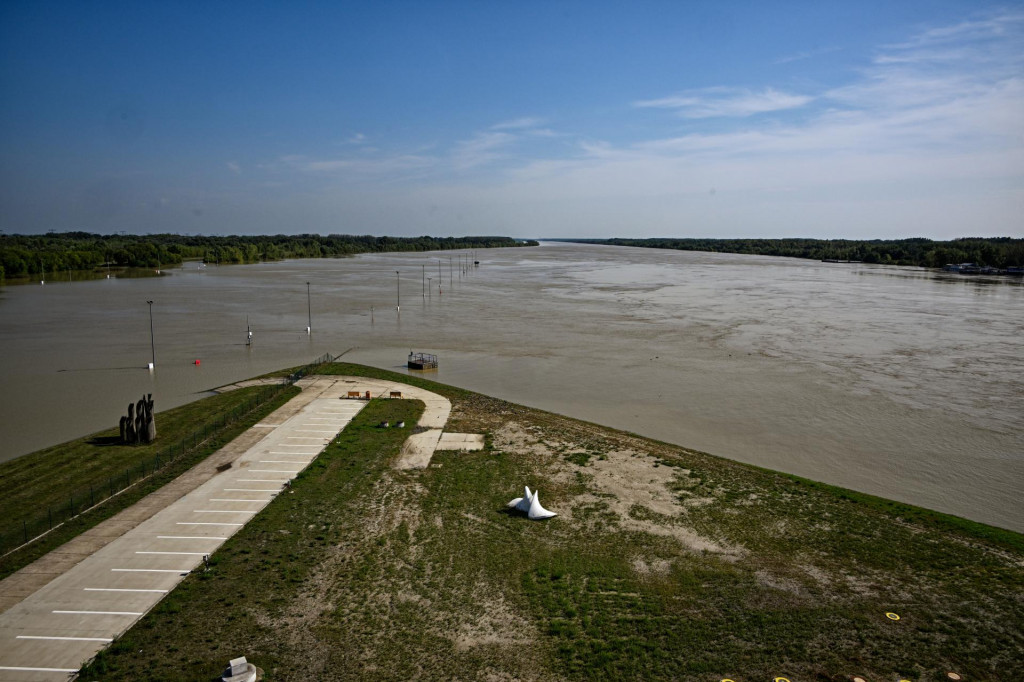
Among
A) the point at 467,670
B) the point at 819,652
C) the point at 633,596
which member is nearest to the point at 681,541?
the point at 633,596

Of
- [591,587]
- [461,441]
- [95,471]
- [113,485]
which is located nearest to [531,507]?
[591,587]

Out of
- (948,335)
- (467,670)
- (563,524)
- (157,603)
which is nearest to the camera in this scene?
(467,670)

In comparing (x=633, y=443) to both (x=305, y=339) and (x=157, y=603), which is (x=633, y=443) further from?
(x=305, y=339)

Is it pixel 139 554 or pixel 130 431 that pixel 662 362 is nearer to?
pixel 130 431

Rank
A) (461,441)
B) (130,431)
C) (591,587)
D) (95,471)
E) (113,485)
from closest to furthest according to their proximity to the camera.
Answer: (591,587)
(113,485)
(95,471)
(130,431)
(461,441)

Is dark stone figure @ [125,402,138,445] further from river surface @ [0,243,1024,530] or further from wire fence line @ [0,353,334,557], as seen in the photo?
river surface @ [0,243,1024,530]

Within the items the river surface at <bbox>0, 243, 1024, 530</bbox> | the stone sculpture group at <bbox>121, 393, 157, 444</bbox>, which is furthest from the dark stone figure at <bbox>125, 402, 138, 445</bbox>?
the river surface at <bbox>0, 243, 1024, 530</bbox>
